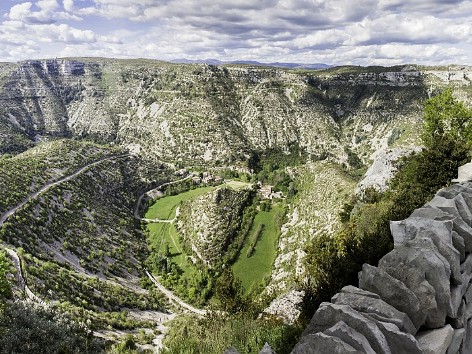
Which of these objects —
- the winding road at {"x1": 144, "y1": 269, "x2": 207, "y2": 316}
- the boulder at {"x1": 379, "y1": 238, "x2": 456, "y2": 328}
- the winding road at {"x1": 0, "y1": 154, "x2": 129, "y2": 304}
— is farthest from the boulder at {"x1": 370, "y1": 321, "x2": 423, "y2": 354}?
the winding road at {"x1": 144, "y1": 269, "x2": 207, "y2": 316}

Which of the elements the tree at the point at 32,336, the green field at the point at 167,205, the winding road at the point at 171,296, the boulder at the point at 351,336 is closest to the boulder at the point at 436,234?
the boulder at the point at 351,336

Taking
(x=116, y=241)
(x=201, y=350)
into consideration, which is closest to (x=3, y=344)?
(x=201, y=350)

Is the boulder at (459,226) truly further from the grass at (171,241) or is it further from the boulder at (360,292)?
the grass at (171,241)

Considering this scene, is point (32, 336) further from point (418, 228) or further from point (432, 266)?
point (432, 266)

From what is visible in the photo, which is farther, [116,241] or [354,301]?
[116,241]

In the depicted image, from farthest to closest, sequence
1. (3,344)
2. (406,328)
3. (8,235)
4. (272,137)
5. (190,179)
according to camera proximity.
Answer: (272,137) → (190,179) → (8,235) → (3,344) → (406,328)

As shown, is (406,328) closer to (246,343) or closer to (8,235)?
(246,343)

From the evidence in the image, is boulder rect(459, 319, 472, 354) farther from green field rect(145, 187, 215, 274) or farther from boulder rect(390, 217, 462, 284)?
green field rect(145, 187, 215, 274)
